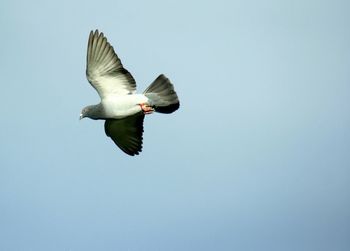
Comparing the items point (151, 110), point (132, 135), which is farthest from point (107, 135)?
point (151, 110)

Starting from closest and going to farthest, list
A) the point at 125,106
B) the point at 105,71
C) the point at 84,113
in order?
the point at 125,106 → the point at 84,113 → the point at 105,71

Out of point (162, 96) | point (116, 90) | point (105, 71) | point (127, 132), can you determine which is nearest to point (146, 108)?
point (162, 96)

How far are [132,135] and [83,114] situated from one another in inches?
73.9

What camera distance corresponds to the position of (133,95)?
2342 centimetres

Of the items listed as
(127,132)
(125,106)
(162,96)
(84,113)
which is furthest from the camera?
(127,132)

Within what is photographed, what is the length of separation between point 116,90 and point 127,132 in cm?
155

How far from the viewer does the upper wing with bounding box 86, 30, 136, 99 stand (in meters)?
23.5

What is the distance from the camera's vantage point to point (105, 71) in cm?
2367

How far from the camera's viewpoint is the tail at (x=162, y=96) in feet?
76.3

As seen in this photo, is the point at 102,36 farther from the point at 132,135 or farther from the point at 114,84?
the point at 132,135

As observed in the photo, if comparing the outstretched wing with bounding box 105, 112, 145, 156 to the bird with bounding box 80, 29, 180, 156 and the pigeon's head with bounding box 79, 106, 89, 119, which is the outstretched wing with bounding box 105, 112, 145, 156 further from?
the pigeon's head with bounding box 79, 106, 89, 119

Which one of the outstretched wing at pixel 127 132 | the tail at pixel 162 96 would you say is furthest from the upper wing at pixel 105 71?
the outstretched wing at pixel 127 132

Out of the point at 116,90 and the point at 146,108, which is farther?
the point at 116,90

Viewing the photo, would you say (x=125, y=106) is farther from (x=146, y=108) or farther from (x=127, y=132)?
(x=127, y=132)
